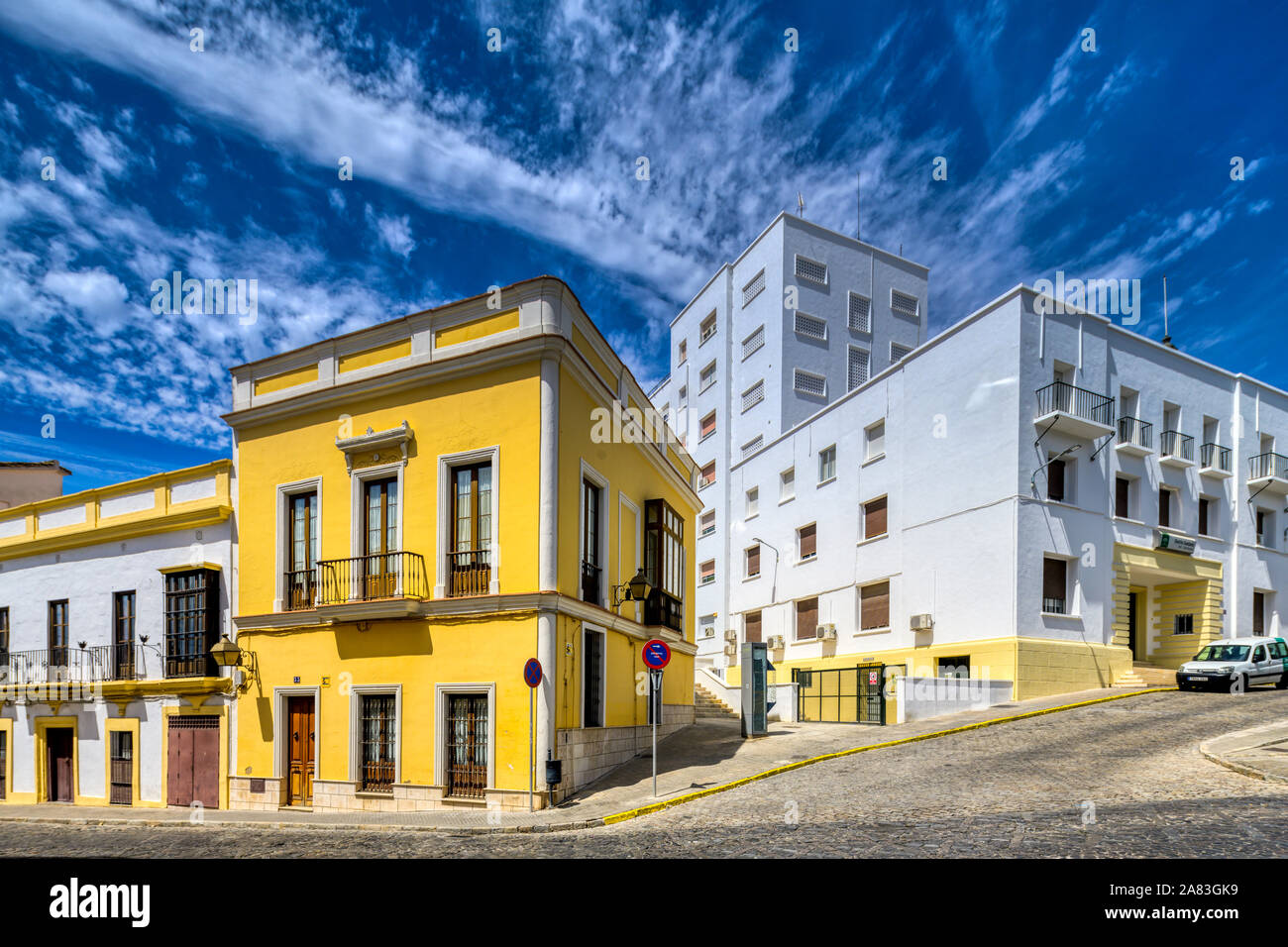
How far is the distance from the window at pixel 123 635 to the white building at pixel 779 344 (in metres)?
23.8

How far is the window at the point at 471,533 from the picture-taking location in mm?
14188

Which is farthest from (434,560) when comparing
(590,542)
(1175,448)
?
(1175,448)

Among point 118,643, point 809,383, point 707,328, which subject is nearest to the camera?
point 118,643

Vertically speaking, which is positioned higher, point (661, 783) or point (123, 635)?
point (123, 635)

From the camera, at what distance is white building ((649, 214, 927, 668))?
37750 millimetres

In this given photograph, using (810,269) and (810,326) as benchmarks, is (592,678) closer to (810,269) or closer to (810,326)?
(810,326)

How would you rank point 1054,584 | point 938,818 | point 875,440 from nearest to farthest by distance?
point 938,818, point 1054,584, point 875,440

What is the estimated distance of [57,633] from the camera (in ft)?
66.3

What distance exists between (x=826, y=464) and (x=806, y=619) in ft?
20.0

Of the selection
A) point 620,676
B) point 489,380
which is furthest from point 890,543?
point 489,380

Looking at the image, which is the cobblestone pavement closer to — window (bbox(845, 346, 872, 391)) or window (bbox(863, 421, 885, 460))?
window (bbox(863, 421, 885, 460))

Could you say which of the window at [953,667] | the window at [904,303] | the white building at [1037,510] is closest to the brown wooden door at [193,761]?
the white building at [1037,510]

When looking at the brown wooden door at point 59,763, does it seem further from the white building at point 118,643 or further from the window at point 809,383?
the window at point 809,383

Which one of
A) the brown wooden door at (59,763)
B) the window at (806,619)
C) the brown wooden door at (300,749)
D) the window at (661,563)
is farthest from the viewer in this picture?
the window at (806,619)
